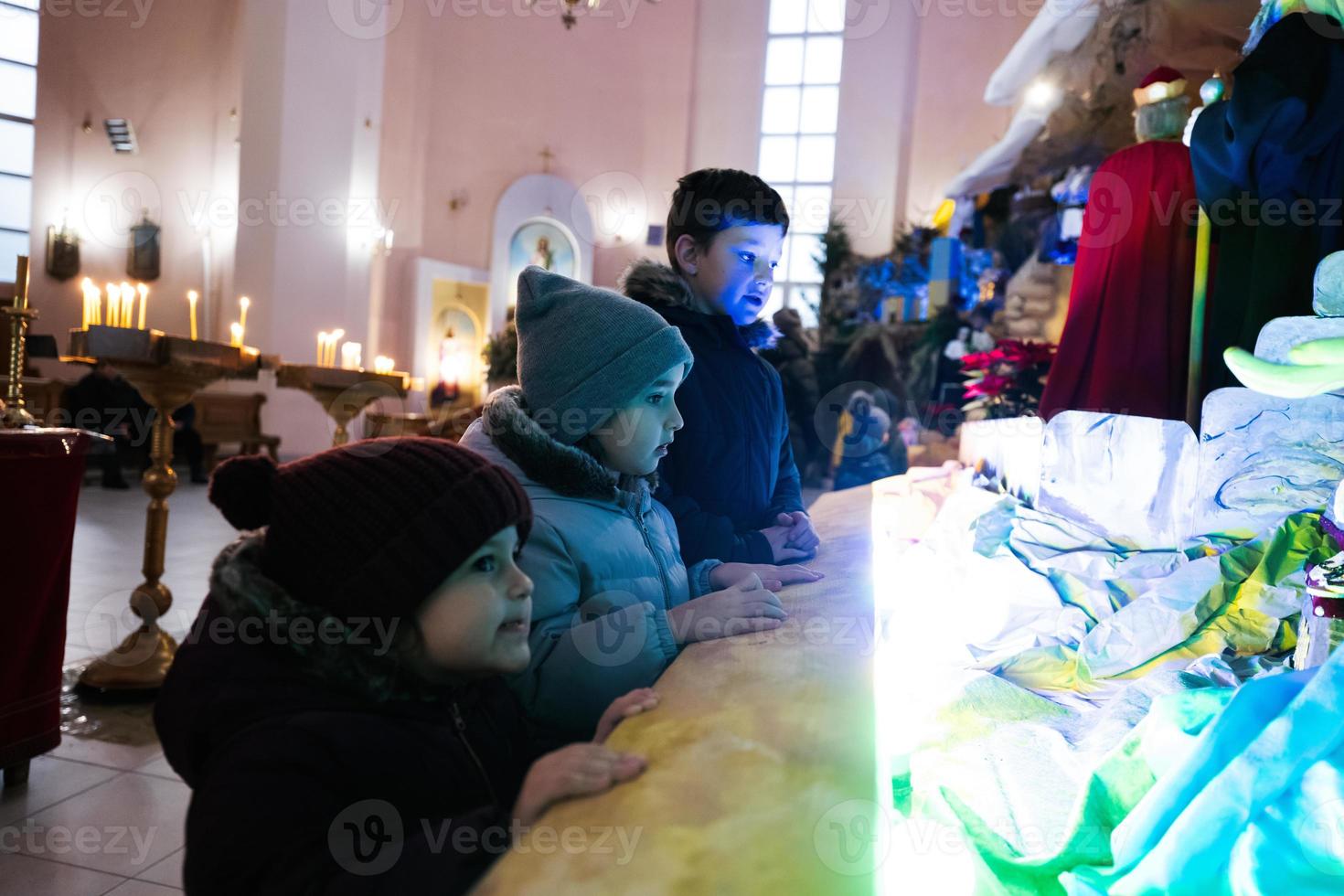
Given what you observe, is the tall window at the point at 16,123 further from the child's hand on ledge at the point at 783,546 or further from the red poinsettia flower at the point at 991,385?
the child's hand on ledge at the point at 783,546

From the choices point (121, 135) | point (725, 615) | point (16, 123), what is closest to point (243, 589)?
point (725, 615)

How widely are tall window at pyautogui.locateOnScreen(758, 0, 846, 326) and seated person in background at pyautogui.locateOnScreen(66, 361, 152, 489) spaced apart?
748 cm

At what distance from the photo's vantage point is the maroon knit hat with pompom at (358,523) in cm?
89

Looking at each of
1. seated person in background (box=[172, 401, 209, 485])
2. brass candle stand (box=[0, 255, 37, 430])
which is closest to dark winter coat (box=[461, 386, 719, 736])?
brass candle stand (box=[0, 255, 37, 430])

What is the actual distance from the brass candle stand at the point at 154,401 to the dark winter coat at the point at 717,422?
6.58ft

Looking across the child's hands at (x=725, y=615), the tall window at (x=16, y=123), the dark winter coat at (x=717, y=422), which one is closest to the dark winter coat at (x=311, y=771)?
the child's hands at (x=725, y=615)

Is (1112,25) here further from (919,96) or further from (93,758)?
(93,758)

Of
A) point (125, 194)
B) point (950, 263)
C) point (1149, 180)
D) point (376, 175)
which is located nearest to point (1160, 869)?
point (1149, 180)

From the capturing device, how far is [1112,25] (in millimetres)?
7293

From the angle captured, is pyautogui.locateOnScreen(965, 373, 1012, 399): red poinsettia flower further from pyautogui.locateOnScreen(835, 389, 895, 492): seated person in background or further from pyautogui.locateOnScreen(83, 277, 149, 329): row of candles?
pyautogui.locateOnScreen(835, 389, 895, 492): seated person in background

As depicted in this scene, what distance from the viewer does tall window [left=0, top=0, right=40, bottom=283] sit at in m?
10.6

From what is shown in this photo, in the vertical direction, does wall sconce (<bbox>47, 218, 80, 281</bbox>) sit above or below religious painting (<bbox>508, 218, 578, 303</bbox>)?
below

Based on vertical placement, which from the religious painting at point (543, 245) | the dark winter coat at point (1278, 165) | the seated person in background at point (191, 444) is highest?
the religious painting at point (543, 245)

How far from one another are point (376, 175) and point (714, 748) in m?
11.7
